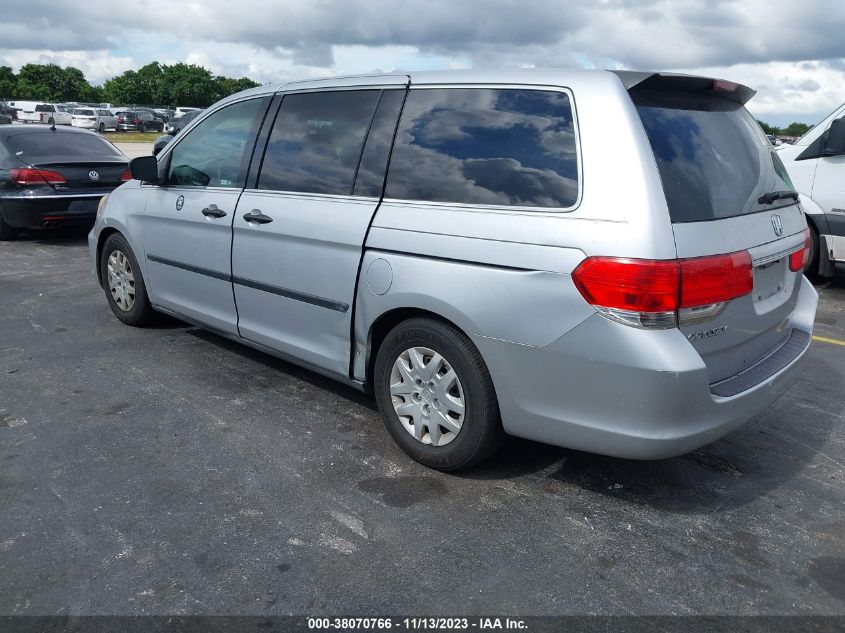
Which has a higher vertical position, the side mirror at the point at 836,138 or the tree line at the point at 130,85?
the tree line at the point at 130,85

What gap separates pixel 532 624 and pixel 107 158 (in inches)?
355

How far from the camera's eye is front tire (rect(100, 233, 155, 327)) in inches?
224

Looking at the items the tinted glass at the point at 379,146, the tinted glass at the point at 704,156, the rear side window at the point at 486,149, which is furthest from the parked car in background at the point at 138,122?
the tinted glass at the point at 704,156

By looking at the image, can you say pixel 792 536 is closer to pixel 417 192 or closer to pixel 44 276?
pixel 417 192

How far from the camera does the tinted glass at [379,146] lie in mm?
3816

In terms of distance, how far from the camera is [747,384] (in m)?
3.26

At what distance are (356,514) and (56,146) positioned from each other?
8.37 m

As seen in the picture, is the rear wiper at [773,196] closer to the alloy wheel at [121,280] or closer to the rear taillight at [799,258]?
the rear taillight at [799,258]

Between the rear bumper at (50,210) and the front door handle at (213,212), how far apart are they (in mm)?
5475

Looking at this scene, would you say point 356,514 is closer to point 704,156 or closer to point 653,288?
point 653,288

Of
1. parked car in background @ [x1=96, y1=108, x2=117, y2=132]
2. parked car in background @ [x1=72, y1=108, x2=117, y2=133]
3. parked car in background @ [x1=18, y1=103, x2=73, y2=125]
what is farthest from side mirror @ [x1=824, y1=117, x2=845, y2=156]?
parked car in background @ [x1=96, y1=108, x2=117, y2=132]

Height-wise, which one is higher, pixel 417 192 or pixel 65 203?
pixel 417 192

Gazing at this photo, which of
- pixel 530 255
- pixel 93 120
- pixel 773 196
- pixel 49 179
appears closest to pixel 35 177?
pixel 49 179

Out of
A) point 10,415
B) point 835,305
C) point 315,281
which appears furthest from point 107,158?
point 835,305
